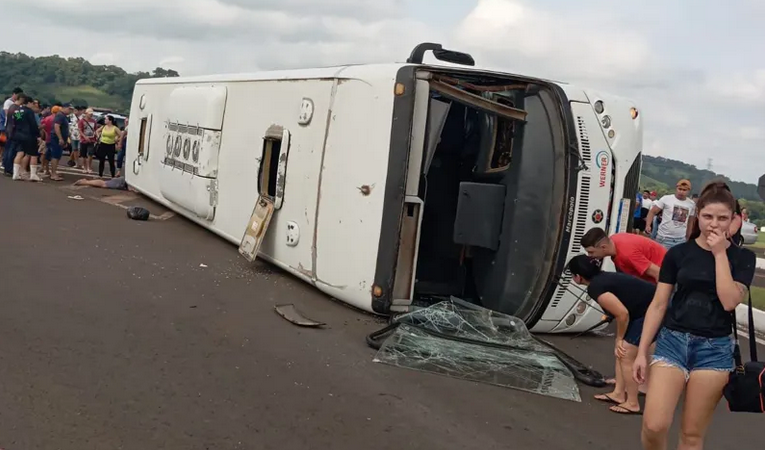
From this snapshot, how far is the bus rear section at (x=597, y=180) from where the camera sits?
6.01 meters

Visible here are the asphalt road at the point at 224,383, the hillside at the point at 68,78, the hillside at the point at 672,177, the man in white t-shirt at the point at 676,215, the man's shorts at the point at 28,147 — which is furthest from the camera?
the hillside at the point at 68,78

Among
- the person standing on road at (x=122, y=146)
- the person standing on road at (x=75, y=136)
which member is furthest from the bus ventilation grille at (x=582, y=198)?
the person standing on road at (x=75, y=136)

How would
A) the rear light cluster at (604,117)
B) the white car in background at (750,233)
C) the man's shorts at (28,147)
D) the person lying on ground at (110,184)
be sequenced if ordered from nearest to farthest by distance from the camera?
the rear light cluster at (604,117)
the man's shorts at (28,147)
the person lying on ground at (110,184)
the white car in background at (750,233)

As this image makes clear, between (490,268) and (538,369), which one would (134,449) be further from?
(490,268)

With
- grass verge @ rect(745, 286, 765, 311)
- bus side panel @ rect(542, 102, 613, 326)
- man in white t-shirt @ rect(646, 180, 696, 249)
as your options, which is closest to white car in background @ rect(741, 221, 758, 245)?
grass verge @ rect(745, 286, 765, 311)

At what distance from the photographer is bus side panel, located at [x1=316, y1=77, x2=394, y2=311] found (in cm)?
608

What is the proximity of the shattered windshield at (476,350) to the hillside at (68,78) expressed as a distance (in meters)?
63.5

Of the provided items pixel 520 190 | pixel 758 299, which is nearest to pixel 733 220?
pixel 520 190

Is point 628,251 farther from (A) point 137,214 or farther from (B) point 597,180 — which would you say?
(A) point 137,214

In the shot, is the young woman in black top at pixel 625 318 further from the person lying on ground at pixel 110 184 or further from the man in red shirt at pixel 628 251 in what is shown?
the person lying on ground at pixel 110 184

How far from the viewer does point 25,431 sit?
3.56m

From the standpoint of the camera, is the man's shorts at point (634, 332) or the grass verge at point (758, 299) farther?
the grass verge at point (758, 299)

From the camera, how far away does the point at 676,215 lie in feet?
33.5

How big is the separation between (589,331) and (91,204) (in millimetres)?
8856
